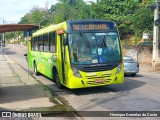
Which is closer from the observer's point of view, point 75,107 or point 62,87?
point 75,107

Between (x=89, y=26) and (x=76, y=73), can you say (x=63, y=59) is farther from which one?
(x=89, y=26)

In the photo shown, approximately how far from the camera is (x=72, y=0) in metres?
118

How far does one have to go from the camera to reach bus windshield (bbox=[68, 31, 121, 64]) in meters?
13.5

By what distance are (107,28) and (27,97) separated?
4211 millimetres

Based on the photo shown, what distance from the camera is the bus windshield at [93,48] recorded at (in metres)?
13.5

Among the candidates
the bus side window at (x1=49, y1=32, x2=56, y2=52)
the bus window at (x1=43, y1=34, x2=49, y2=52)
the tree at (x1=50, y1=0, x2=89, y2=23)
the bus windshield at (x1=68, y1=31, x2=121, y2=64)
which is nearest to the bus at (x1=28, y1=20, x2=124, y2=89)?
the bus windshield at (x1=68, y1=31, x2=121, y2=64)

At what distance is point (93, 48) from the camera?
1362cm

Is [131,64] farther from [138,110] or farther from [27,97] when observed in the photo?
[138,110]

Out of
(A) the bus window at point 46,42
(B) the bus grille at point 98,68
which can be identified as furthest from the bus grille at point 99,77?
(A) the bus window at point 46,42

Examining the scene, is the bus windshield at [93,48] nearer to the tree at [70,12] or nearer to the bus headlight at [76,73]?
the bus headlight at [76,73]

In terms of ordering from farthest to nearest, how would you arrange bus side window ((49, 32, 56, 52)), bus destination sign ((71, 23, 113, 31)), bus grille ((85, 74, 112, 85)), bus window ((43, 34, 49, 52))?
1. bus window ((43, 34, 49, 52))
2. bus side window ((49, 32, 56, 52))
3. bus destination sign ((71, 23, 113, 31))
4. bus grille ((85, 74, 112, 85))

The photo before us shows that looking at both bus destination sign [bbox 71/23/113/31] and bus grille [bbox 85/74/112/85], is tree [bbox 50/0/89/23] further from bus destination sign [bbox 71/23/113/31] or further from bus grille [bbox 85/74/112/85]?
bus grille [bbox 85/74/112/85]

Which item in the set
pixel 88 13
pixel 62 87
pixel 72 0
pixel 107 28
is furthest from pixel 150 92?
pixel 72 0

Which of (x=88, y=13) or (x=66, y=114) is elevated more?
(x=88, y=13)
